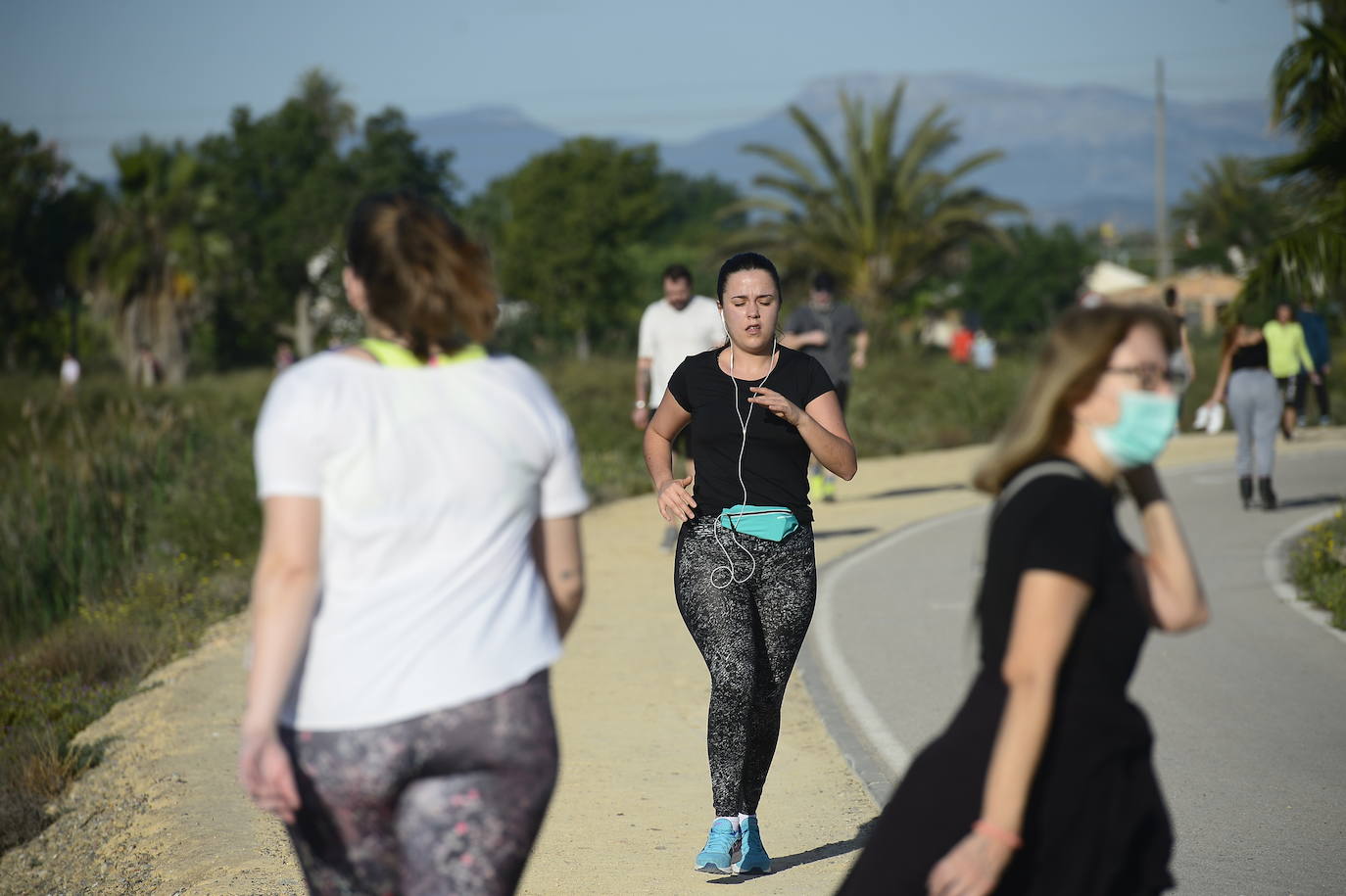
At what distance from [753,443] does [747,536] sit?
1.09 feet

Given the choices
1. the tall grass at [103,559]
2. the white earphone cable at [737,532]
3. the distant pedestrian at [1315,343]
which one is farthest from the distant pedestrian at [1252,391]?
the white earphone cable at [737,532]

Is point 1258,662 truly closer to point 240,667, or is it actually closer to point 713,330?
point 713,330

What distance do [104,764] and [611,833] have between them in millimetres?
3357

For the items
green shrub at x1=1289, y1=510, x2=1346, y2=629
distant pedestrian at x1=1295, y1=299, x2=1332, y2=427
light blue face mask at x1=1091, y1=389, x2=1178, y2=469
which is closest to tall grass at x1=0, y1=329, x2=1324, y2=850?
light blue face mask at x1=1091, y1=389, x2=1178, y2=469

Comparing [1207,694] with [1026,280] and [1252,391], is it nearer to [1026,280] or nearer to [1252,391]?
[1252,391]

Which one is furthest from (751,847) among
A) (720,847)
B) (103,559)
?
(103,559)

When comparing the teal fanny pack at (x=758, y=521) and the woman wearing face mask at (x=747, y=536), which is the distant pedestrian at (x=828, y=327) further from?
the teal fanny pack at (x=758, y=521)

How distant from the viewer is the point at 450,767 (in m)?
2.86

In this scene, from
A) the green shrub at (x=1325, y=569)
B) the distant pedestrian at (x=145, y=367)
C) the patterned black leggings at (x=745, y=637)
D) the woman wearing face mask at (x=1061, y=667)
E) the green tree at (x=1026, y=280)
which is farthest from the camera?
the green tree at (x=1026, y=280)

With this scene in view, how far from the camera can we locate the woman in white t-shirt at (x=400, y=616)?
111 inches

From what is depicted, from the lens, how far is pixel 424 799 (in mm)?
2854

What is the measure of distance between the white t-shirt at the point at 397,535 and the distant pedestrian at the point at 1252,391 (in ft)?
42.6

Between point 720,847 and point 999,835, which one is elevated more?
point 999,835

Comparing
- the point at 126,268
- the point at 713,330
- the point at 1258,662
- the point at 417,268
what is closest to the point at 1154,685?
the point at 1258,662
